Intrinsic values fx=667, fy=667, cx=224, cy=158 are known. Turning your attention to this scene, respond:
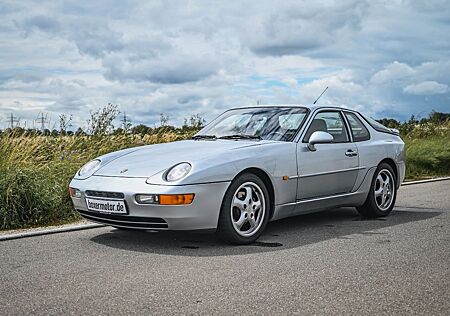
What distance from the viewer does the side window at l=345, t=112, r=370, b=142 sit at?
27.2ft

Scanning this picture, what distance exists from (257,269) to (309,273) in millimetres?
439

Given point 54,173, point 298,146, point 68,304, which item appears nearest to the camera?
point 68,304

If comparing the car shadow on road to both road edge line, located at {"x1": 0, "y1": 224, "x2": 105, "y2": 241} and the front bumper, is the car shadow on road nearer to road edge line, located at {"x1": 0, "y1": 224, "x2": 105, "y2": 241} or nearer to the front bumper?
the front bumper

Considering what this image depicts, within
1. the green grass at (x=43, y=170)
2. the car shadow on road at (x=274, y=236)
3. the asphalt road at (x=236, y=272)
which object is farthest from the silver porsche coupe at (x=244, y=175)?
the green grass at (x=43, y=170)

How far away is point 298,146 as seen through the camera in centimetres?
720

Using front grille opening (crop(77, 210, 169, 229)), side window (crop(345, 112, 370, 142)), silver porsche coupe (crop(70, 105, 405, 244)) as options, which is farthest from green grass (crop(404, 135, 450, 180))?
front grille opening (crop(77, 210, 169, 229))

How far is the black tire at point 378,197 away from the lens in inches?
331

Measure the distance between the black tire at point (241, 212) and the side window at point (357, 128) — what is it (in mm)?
1956

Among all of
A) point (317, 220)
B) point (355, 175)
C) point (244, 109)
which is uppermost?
point (244, 109)

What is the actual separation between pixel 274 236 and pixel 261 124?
1.26 metres

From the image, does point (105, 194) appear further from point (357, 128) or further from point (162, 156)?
point (357, 128)

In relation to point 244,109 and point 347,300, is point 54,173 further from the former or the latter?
point 347,300

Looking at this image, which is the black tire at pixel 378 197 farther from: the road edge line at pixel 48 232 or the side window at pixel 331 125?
the road edge line at pixel 48 232

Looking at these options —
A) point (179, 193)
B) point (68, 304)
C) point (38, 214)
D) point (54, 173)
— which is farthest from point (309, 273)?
point (54, 173)
